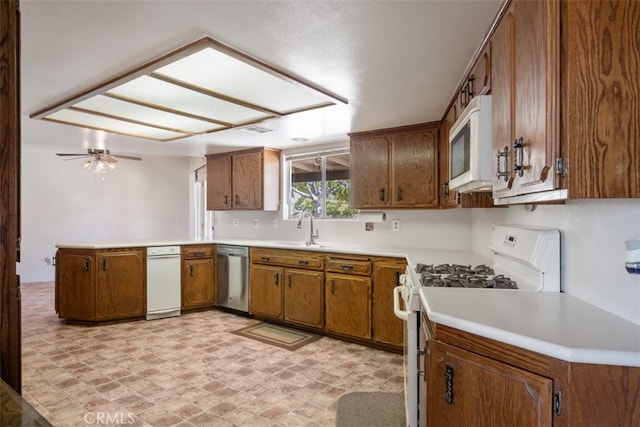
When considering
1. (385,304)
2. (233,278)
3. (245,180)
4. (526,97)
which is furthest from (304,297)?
(526,97)

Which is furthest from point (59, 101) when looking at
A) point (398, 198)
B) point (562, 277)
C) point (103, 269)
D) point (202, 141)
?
point (562, 277)

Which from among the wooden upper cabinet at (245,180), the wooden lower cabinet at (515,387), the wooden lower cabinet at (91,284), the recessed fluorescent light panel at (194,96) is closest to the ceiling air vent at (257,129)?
the recessed fluorescent light panel at (194,96)

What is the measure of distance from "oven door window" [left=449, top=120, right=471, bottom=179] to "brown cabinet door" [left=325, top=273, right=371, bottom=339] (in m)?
1.43

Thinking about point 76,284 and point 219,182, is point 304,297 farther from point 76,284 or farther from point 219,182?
point 76,284

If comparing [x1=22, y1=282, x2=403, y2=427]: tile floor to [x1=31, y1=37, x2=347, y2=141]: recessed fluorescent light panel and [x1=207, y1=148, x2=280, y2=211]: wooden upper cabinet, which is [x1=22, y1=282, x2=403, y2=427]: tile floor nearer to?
[x1=207, y1=148, x2=280, y2=211]: wooden upper cabinet

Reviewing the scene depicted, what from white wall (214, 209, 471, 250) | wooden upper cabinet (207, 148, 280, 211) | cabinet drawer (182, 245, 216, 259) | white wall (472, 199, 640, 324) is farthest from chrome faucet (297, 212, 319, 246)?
white wall (472, 199, 640, 324)

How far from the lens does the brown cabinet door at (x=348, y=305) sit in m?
3.26

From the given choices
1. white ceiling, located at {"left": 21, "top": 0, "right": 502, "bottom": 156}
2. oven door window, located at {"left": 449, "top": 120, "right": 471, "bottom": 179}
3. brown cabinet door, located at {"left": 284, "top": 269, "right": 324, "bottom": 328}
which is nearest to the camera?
white ceiling, located at {"left": 21, "top": 0, "right": 502, "bottom": 156}

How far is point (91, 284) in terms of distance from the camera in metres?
3.88

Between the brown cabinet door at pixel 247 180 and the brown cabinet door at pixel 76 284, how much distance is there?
1.79m

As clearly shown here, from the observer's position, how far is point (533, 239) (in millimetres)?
1668

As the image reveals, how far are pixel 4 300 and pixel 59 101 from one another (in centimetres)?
238

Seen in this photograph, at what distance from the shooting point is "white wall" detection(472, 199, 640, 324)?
1140mm

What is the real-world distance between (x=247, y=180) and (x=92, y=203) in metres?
4.14
